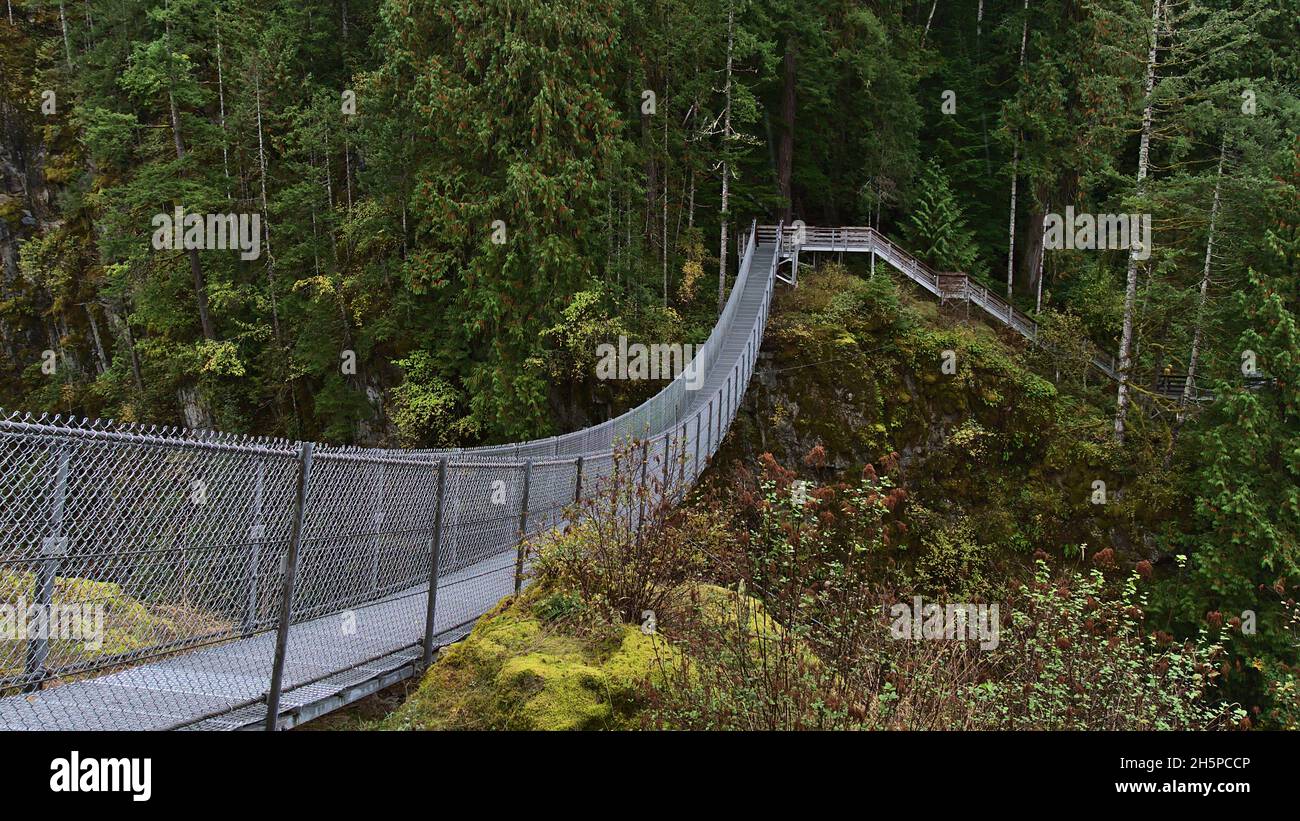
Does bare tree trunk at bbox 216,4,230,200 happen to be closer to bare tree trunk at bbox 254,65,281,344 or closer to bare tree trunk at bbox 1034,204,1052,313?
bare tree trunk at bbox 254,65,281,344

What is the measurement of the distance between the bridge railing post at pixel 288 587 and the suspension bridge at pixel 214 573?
1cm

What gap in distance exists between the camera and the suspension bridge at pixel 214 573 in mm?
3531

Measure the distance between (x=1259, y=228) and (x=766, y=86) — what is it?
12444mm

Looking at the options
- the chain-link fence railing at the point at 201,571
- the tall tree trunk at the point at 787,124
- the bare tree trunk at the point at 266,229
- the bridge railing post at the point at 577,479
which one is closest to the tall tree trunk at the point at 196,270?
the bare tree trunk at the point at 266,229

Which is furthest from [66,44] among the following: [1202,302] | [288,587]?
[1202,302]

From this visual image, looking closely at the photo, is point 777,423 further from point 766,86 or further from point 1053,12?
point 1053,12

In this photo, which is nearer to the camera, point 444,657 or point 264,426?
point 444,657

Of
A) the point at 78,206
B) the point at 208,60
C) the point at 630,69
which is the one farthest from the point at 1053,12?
the point at 78,206

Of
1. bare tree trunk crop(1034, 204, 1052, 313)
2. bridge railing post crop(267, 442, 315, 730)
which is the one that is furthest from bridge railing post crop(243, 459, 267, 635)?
bare tree trunk crop(1034, 204, 1052, 313)

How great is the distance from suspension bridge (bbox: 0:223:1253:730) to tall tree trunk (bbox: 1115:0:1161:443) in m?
15.1

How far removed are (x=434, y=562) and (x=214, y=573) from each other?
166 cm

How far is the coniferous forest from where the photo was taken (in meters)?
15.9

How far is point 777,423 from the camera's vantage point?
17.6 meters

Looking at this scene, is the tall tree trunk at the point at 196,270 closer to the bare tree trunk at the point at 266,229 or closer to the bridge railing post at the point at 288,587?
the bare tree trunk at the point at 266,229
